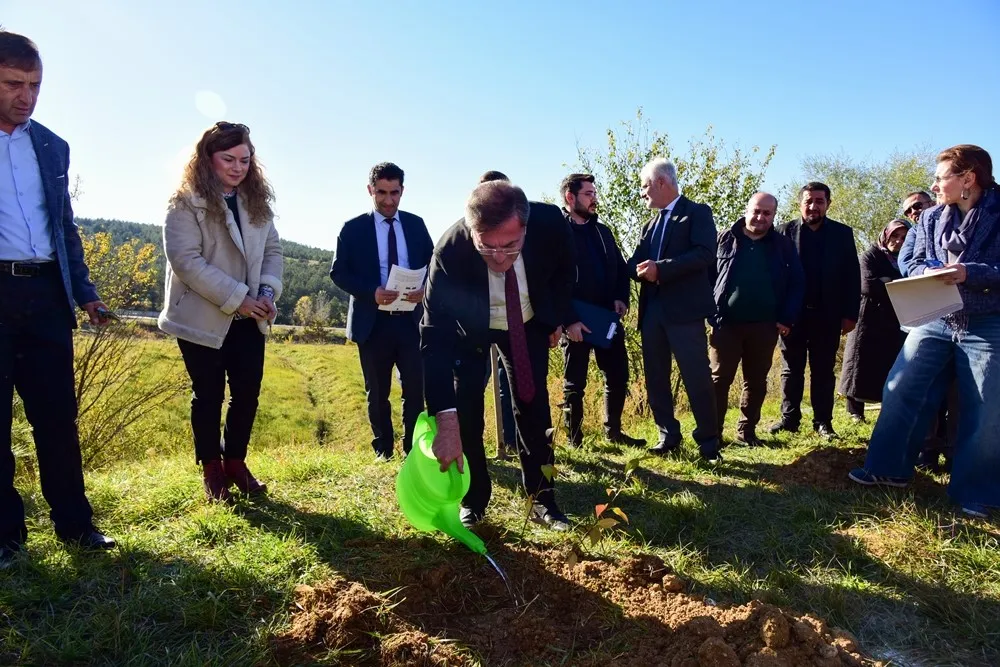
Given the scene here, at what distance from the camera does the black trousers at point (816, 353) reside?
18.4ft

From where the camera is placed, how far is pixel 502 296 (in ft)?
10.6

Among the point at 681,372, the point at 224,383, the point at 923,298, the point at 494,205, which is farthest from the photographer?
the point at 681,372

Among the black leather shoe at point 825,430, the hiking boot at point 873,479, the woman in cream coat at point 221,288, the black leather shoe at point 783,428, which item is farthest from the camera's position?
the black leather shoe at point 783,428

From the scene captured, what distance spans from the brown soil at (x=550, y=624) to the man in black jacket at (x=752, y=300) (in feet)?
9.26

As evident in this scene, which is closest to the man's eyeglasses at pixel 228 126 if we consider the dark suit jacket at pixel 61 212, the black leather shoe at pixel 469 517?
the dark suit jacket at pixel 61 212

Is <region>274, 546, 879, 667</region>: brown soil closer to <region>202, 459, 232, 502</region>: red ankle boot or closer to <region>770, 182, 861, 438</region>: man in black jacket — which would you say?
<region>202, 459, 232, 502</region>: red ankle boot

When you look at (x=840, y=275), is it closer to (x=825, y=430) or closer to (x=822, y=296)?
(x=822, y=296)

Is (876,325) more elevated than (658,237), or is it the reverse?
(658,237)

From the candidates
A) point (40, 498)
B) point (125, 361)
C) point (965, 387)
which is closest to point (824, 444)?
point (965, 387)

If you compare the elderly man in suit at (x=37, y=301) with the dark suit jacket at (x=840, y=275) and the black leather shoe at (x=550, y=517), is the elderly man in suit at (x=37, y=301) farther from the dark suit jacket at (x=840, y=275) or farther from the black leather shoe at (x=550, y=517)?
the dark suit jacket at (x=840, y=275)

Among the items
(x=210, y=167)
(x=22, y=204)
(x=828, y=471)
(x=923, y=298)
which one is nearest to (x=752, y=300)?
(x=828, y=471)

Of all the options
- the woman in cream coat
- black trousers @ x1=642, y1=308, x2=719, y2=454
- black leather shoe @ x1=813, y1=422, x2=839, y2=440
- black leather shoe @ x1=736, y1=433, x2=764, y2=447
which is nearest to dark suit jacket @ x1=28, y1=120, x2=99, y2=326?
the woman in cream coat

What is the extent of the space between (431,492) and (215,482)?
1.66 m

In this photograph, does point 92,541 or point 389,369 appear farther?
point 389,369
